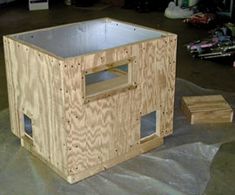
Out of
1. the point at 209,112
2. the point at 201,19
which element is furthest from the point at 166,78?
the point at 201,19

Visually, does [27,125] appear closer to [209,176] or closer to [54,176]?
[54,176]

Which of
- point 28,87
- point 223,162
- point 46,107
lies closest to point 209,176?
point 223,162

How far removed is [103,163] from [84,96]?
41 centimetres

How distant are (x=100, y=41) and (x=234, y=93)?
3.92 ft

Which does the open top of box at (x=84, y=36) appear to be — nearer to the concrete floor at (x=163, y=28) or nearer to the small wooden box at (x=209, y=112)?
the small wooden box at (x=209, y=112)

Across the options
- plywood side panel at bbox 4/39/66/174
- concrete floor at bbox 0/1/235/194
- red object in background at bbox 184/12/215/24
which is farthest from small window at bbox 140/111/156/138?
red object in background at bbox 184/12/215/24

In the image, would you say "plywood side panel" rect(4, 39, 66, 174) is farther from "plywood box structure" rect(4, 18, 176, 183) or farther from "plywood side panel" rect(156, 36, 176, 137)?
"plywood side panel" rect(156, 36, 176, 137)

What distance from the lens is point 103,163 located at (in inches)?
89.8

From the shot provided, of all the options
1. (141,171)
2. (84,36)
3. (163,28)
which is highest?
(84,36)

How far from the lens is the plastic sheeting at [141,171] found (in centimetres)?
213

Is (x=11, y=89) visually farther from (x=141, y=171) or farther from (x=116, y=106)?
(x=141, y=171)

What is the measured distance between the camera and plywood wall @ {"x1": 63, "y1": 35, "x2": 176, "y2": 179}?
2.05 meters

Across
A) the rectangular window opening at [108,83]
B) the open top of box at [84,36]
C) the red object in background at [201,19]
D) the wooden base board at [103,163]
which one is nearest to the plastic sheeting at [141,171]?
the wooden base board at [103,163]

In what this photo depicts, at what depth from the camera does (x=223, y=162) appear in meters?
2.38
